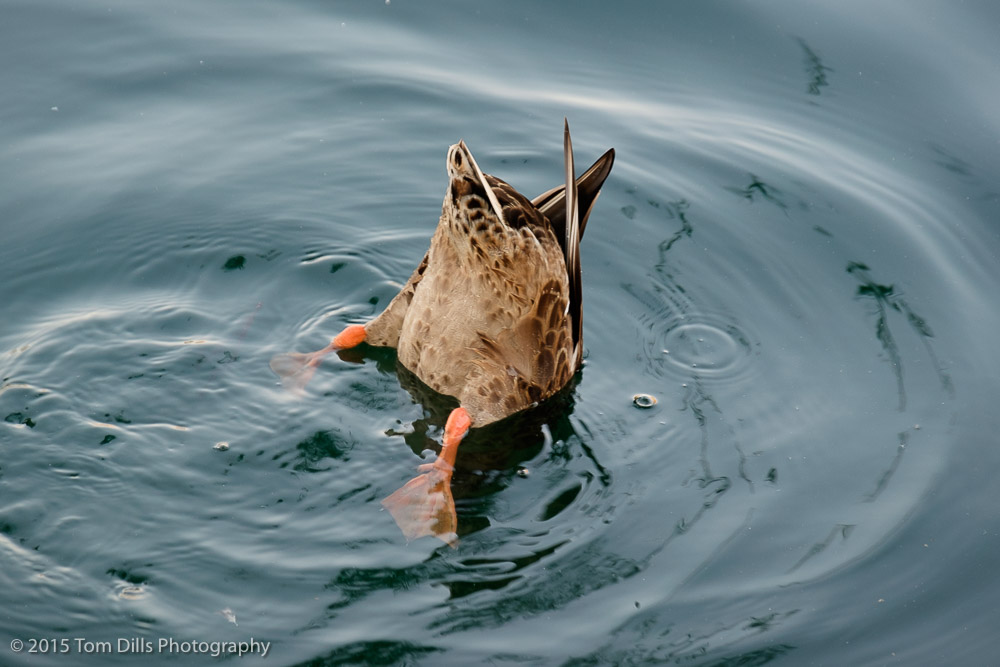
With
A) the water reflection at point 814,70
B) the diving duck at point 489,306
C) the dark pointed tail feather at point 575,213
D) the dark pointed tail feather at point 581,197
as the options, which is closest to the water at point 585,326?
the water reflection at point 814,70

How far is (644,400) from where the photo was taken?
5797 mm

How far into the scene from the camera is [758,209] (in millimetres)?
7352

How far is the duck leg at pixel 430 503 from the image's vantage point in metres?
4.84

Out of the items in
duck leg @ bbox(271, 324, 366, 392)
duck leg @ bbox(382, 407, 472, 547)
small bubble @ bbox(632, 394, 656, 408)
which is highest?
small bubble @ bbox(632, 394, 656, 408)

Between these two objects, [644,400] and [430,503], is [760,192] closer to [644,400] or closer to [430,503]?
[644,400]

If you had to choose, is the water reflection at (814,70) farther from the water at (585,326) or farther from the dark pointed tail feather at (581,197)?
the dark pointed tail feather at (581,197)

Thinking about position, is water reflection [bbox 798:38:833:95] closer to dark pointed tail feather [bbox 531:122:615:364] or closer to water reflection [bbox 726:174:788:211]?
water reflection [bbox 726:174:788:211]

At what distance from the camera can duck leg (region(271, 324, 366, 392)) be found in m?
5.73

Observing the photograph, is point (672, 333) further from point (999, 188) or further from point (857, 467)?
point (999, 188)

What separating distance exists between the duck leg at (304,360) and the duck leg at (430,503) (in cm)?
93

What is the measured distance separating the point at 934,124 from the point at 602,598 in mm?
5393

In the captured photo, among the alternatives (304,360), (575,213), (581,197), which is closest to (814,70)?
(581,197)

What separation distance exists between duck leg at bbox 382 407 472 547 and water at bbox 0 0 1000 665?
0.32ft

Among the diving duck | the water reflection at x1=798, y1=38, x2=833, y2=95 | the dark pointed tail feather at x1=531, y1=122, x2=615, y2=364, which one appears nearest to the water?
the water reflection at x1=798, y1=38, x2=833, y2=95
